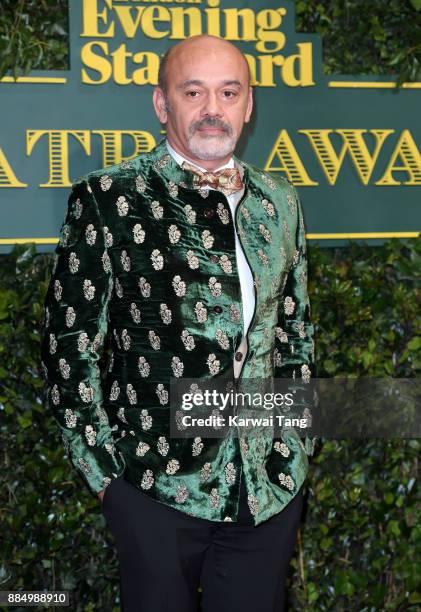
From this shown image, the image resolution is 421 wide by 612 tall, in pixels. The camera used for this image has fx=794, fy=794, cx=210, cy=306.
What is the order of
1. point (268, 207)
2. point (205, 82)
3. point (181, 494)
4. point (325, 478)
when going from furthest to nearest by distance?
point (325, 478), point (268, 207), point (205, 82), point (181, 494)

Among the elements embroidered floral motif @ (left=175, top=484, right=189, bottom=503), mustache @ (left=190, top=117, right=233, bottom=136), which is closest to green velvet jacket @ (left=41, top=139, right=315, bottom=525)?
embroidered floral motif @ (left=175, top=484, right=189, bottom=503)

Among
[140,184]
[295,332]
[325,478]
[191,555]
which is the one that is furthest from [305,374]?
[325,478]

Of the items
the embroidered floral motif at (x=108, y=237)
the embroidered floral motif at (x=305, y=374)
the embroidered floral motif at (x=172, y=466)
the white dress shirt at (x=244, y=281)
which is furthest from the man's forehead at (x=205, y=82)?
the embroidered floral motif at (x=172, y=466)

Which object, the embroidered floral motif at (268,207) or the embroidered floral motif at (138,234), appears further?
the embroidered floral motif at (268,207)

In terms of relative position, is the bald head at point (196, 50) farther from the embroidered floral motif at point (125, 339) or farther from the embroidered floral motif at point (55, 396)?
the embroidered floral motif at point (55, 396)

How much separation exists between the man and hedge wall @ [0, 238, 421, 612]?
0.73 metres

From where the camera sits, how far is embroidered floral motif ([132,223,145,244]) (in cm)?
189

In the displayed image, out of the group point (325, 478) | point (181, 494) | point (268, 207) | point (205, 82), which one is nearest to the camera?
point (181, 494)

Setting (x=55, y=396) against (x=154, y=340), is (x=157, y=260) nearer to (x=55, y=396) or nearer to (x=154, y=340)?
(x=154, y=340)

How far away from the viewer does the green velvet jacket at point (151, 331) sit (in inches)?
72.8

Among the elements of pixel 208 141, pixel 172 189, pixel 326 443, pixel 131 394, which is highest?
pixel 208 141

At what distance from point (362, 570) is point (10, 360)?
57.5 inches

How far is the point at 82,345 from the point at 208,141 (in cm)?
58

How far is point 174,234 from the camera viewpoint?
6.21 ft
